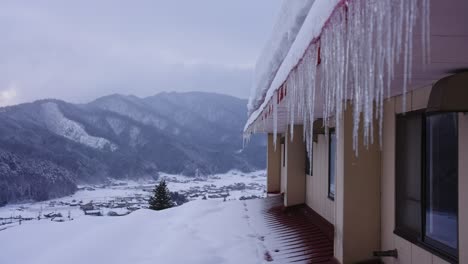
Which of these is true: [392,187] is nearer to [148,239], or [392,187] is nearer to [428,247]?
[428,247]

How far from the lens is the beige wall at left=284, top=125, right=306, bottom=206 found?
338 inches

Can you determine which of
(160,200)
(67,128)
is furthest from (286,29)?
(67,128)

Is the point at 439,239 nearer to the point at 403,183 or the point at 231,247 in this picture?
the point at 403,183

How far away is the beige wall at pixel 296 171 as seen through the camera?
8.59 m

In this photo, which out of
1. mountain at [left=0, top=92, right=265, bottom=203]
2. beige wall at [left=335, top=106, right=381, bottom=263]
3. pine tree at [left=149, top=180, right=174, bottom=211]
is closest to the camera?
beige wall at [left=335, top=106, right=381, bottom=263]

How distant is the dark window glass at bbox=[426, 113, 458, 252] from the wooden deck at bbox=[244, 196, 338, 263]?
1.57 metres

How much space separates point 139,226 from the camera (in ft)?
31.8

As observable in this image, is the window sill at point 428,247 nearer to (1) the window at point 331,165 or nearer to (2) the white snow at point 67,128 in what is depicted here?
(1) the window at point 331,165

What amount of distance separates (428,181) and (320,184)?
3969mm

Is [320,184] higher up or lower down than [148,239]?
higher up

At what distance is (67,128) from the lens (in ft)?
258

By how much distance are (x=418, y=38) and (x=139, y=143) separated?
83291 millimetres

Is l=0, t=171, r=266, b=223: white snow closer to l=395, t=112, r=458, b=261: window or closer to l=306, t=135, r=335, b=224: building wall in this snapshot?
l=306, t=135, r=335, b=224: building wall

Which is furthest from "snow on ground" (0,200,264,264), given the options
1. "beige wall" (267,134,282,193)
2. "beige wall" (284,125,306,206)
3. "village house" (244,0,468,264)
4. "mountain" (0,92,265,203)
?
"mountain" (0,92,265,203)
